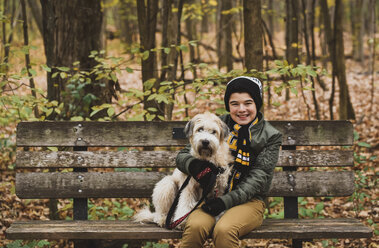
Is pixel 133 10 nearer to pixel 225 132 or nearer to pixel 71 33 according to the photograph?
pixel 71 33

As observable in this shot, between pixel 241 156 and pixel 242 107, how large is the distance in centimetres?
41

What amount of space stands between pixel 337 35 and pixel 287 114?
9.73ft

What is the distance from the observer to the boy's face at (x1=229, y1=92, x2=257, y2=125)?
3.20m

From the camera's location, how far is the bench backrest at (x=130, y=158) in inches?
148

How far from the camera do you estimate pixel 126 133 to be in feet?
12.7

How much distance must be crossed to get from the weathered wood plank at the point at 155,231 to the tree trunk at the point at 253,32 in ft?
6.42

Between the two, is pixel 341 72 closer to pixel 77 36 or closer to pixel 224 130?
pixel 77 36

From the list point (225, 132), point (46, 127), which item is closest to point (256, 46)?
point (225, 132)

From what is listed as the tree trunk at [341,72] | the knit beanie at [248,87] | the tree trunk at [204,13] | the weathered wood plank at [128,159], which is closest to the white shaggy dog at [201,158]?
the knit beanie at [248,87]

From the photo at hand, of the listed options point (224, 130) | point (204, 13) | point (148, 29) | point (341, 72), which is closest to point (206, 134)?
point (224, 130)

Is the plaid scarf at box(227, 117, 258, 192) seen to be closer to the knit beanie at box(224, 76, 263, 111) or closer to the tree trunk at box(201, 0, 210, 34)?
the knit beanie at box(224, 76, 263, 111)

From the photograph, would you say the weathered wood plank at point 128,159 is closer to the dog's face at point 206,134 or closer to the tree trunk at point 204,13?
the dog's face at point 206,134

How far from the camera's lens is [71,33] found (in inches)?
220

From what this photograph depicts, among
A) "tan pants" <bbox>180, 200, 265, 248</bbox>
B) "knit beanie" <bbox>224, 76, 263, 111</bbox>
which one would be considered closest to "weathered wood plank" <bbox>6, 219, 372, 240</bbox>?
"tan pants" <bbox>180, 200, 265, 248</bbox>
